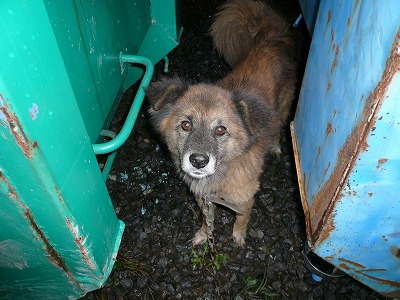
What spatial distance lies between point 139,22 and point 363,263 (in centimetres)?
234

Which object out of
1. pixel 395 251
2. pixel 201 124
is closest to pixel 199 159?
pixel 201 124

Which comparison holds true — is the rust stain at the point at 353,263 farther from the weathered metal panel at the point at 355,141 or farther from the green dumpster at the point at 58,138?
the green dumpster at the point at 58,138

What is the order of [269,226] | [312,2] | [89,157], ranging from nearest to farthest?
1. [89,157]
2. [269,226]
3. [312,2]

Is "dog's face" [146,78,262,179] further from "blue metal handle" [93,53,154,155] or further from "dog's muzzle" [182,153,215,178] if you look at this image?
"blue metal handle" [93,53,154,155]

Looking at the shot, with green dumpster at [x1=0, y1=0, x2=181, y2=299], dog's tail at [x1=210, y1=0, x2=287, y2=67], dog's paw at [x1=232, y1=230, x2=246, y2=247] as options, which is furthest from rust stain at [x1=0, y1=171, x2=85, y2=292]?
dog's tail at [x1=210, y1=0, x2=287, y2=67]

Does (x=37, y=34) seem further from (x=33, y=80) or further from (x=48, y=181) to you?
(x=48, y=181)

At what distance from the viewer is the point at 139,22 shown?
2748 millimetres

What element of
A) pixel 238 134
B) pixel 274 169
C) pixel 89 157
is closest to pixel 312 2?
pixel 274 169

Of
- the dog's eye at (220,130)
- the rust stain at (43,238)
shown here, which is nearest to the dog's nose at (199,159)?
the dog's eye at (220,130)

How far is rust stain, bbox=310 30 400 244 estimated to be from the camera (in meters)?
1.10

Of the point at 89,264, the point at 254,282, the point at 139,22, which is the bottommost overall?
the point at 254,282

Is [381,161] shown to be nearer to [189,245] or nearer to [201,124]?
[201,124]

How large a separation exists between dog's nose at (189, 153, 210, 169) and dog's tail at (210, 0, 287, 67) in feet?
4.97

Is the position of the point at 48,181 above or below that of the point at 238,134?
above
